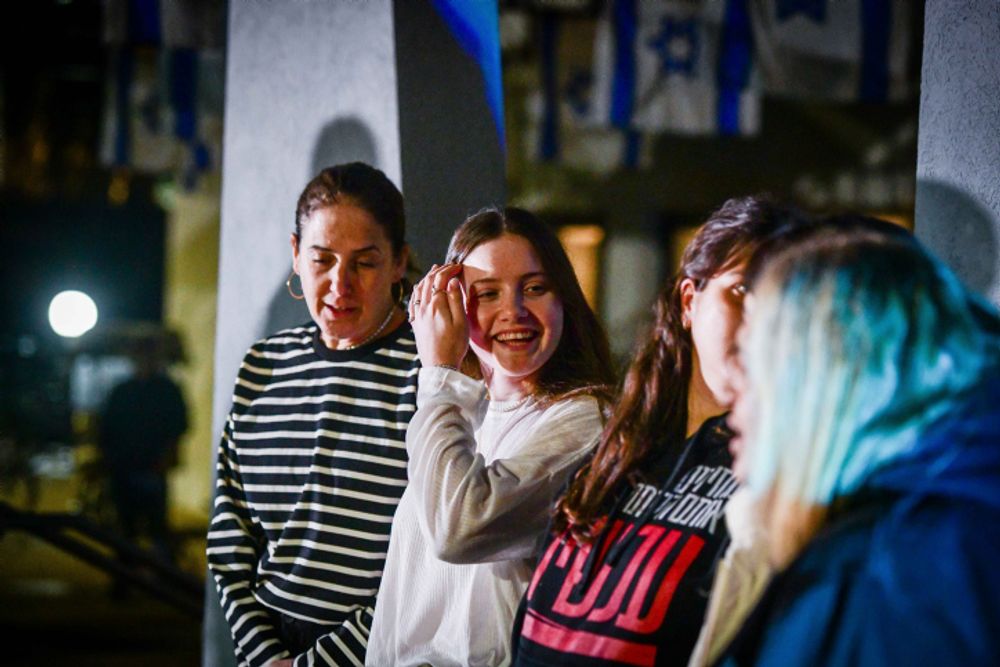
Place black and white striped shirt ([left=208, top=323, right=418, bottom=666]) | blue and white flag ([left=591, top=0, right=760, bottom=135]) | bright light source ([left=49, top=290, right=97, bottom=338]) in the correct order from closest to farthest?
black and white striped shirt ([left=208, top=323, right=418, bottom=666]) → blue and white flag ([left=591, top=0, right=760, bottom=135]) → bright light source ([left=49, top=290, right=97, bottom=338])

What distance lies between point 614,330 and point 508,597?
9953 mm

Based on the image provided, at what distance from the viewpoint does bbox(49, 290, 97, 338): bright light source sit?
39.4 feet

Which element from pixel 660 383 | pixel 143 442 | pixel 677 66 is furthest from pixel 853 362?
pixel 143 442

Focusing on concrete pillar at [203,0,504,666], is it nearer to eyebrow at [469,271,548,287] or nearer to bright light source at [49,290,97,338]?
eyebrow at [469,271,548,287]

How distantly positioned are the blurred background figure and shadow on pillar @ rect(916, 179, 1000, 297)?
7397 millimetres

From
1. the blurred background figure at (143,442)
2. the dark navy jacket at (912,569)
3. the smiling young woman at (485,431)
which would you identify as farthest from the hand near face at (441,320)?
the blurred background figure at (143,442)

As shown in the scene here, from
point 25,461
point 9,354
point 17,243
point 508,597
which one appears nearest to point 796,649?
point 508,597

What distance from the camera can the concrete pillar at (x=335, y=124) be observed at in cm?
340

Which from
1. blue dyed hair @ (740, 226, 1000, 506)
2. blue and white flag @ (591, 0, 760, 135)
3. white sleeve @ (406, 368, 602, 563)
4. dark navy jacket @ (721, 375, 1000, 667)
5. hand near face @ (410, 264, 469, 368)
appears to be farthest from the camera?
blue and white flag @ (591, 0, 760, 135)

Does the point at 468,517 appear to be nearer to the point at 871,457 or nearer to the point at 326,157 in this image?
the point at 871,457

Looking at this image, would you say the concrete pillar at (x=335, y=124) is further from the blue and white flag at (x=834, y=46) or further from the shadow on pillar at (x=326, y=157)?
the blue and white flag at (x=834, y=46)

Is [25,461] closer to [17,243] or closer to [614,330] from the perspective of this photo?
[17,243]

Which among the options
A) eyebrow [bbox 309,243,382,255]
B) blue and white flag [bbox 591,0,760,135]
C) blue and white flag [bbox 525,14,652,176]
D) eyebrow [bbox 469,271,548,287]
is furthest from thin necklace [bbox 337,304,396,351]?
blue and white flag [bbox 525,14,652,176]

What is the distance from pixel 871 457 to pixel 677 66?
7663 mm
